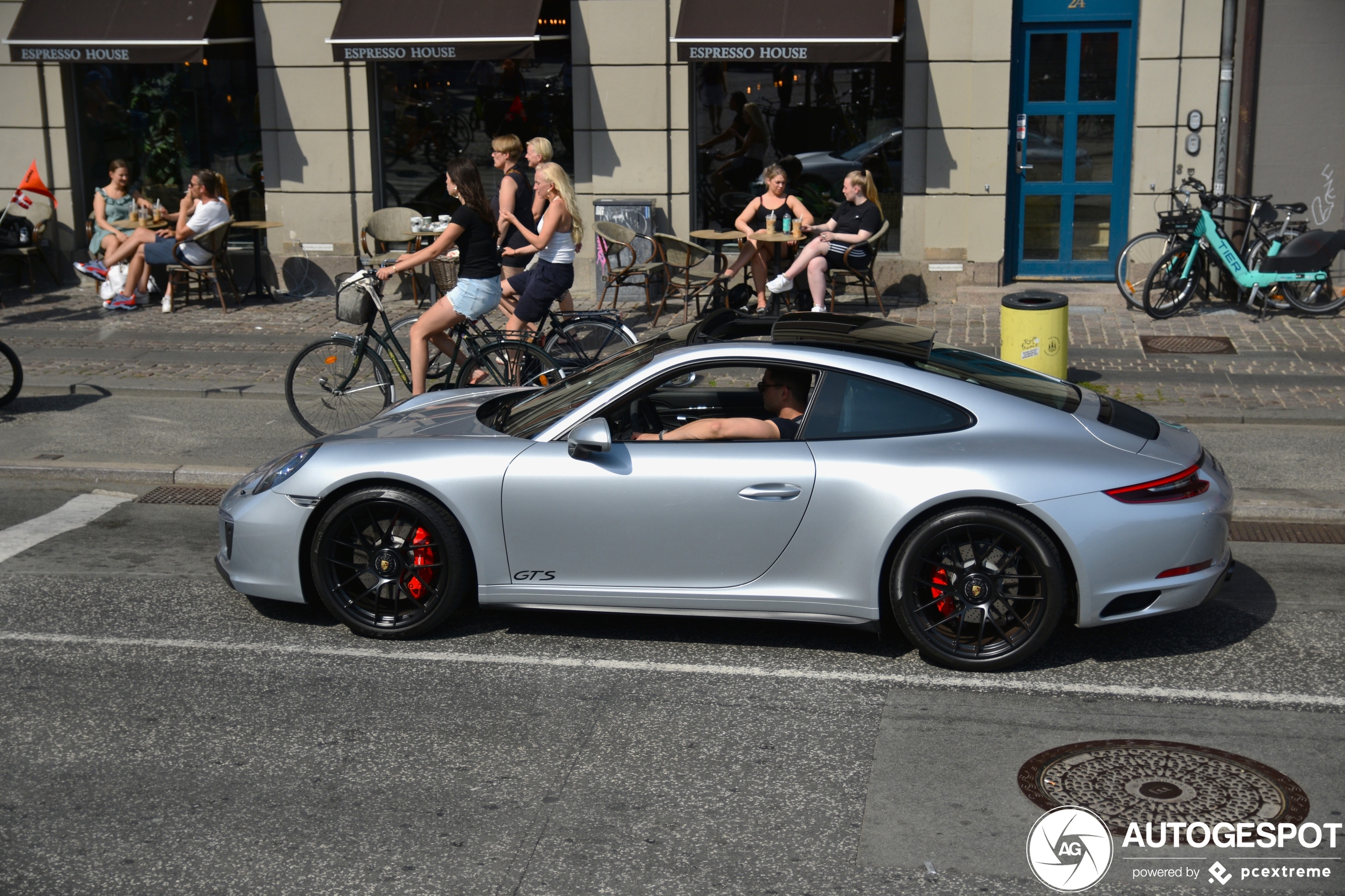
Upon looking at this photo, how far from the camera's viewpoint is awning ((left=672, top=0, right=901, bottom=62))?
14.1m

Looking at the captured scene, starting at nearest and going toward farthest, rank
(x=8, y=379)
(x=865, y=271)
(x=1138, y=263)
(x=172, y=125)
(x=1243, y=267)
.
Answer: (x=8, y=379) → (x=865, y=271) → (x=1243, y=267) → (x=1138, y=263) → (x=172, y=125)

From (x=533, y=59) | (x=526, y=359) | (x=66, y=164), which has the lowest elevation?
(x=526, y=359)

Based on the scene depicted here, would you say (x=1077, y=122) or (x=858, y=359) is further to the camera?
(x=1077, y=122)

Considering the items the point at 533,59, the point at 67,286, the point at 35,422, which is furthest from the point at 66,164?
the point at 35,422

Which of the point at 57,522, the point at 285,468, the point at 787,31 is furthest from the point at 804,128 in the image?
the point at 285,468

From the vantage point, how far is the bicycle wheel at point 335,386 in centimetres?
968

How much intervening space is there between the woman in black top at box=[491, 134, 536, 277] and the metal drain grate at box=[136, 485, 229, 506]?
10.7ft

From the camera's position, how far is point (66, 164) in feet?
54.7

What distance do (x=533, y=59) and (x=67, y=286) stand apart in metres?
6.27

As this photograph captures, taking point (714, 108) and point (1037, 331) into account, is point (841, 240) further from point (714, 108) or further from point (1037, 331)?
point (1037, 331)

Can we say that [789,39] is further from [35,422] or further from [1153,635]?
[1153,635]

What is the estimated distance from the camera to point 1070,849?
4.27 metres

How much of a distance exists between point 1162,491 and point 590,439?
2.29m

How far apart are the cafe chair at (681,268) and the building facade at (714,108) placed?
4.02 feet
